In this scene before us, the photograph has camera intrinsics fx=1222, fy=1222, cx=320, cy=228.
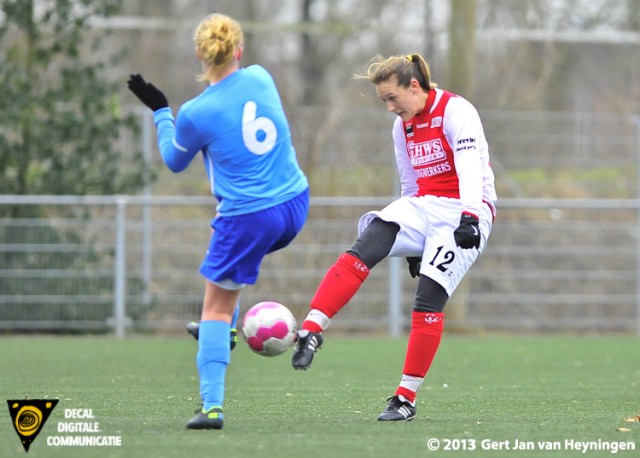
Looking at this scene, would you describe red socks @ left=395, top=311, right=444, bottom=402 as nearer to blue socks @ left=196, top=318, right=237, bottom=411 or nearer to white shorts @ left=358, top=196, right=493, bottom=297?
white shorts @ left=358, top=196, right=493, bottom=297

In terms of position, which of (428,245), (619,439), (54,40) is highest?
(54,40)

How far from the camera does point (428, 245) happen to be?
21.0 feet

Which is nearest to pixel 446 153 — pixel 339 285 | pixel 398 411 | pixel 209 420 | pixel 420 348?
pixel 339 285

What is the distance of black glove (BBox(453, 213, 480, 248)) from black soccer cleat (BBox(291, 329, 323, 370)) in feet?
2.79

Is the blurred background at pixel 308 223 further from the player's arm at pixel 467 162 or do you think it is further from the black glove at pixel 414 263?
the player's arm at pixel 467 162

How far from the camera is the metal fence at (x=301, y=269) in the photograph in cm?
1427

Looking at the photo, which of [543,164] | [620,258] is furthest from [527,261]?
[543,164]

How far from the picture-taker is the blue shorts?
18.0ft

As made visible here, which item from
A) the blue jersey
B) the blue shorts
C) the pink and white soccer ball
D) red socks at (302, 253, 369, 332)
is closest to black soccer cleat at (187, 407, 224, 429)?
the pink and white soccer ball

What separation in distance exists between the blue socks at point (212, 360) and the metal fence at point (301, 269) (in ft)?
29.0

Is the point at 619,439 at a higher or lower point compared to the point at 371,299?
higher

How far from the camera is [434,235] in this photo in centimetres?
641

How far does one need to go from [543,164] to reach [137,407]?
11.8 m

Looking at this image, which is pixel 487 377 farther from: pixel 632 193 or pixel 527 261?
pixel 632 193
